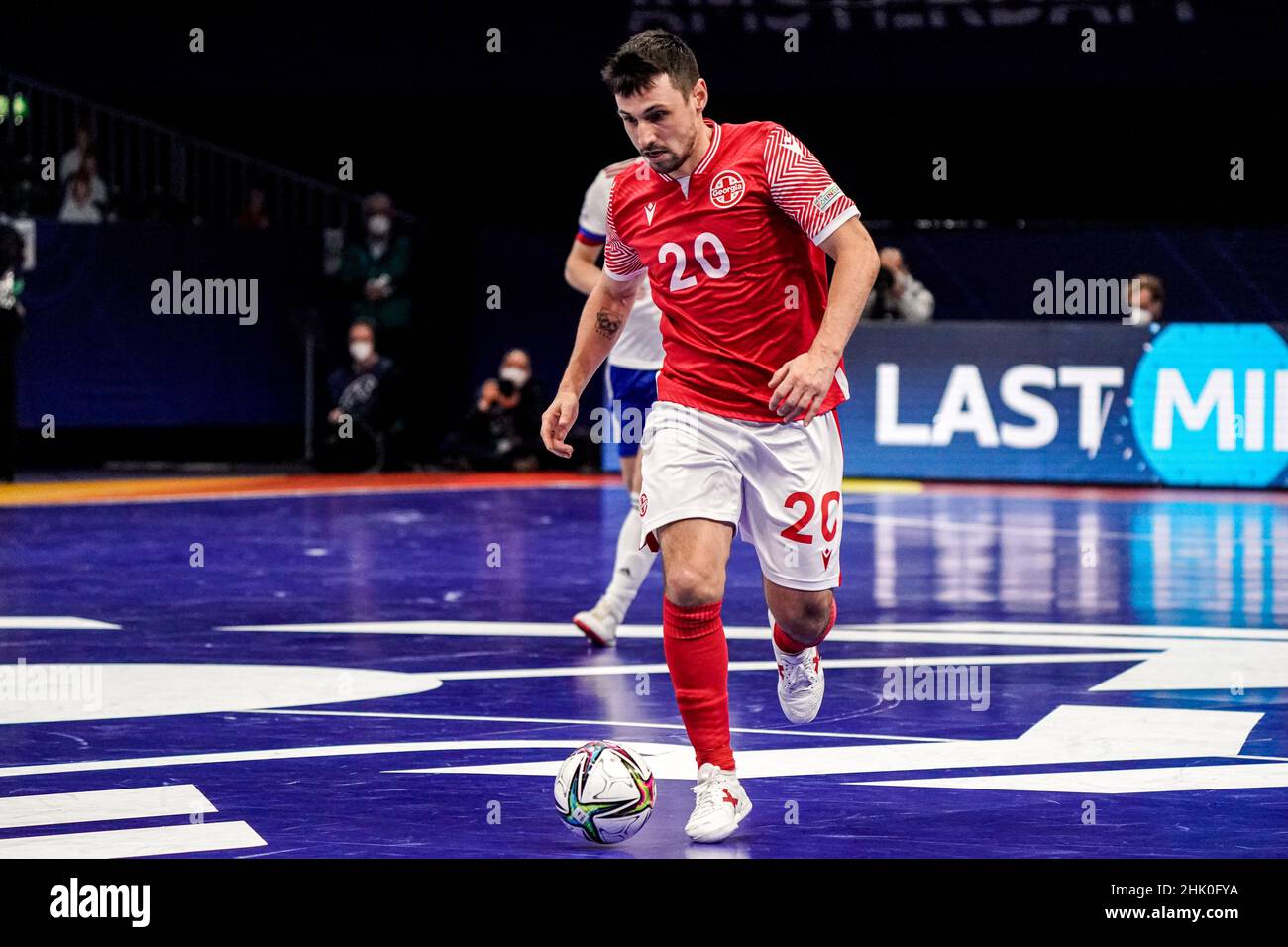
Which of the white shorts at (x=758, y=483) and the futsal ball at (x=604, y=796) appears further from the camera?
the white shorts at (x=758, y=483)

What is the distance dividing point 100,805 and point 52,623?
12.7ft

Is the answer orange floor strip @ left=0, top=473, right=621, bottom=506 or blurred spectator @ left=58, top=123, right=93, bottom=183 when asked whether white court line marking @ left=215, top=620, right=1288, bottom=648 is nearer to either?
orange floor strip @ left=0, top=473, right=621, bottom=506

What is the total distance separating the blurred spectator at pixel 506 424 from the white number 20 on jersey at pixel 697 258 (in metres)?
12.3

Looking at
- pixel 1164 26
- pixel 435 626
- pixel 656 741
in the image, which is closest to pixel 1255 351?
pixel 1164 26

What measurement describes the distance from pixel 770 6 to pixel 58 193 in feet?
22.9

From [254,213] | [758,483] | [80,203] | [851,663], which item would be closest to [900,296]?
[254,213]

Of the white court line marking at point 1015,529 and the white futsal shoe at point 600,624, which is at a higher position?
the white court line marking at point 1015,529

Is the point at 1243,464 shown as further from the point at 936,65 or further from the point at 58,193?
the point at 58,193

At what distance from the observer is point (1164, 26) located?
63.7 feet

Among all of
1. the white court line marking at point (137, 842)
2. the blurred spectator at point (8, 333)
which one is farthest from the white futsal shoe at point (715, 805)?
the blurred spectator at point (8, 333)

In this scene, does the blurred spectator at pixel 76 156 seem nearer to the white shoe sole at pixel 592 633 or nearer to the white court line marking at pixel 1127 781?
the white shoe sole at pixel 592 633

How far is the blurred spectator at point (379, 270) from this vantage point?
19.4 metres

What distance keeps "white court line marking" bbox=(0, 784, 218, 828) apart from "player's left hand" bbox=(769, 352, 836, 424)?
6.42 ft

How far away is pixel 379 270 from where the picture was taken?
63.9 ft
